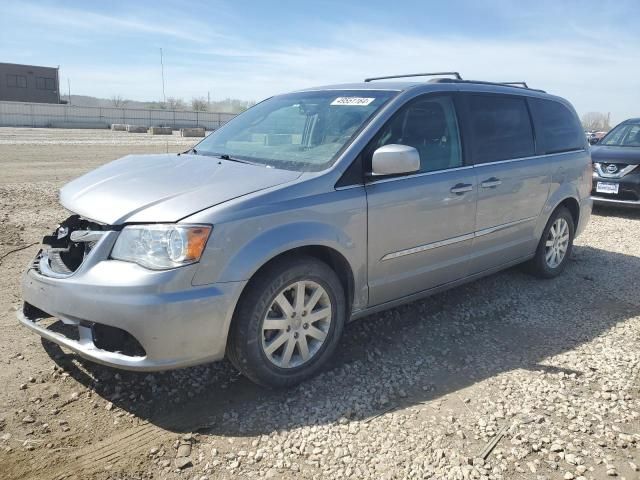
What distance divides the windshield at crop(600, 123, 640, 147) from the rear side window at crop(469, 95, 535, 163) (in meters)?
6.45

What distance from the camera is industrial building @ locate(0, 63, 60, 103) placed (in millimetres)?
67500

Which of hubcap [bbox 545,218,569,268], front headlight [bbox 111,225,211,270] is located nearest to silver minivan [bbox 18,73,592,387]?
front headlight [bbox 111,225,211,270]

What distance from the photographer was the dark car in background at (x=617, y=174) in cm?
925

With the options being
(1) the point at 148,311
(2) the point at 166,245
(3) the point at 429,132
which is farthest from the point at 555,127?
(1) the point at 148,311

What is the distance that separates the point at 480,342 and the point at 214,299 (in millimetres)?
2237

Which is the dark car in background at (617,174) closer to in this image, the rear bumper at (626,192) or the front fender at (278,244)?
the rear bumper at (626,192)

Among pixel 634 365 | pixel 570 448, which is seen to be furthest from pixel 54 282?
pixel 634 365

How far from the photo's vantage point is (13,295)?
4.57m

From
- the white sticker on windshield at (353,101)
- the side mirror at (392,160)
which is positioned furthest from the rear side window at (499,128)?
the side mirror at (392,160)

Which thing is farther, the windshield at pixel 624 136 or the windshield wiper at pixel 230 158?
the windshield at pixel 624 136

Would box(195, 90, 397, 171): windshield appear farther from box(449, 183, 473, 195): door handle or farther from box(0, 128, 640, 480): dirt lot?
box(0, 128, 640, 480): dirt lot

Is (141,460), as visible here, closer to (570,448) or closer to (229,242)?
(229,242)

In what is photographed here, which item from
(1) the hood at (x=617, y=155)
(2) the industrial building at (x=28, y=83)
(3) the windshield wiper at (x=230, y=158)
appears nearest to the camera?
(3) the windshield wiper at (x=230, y=158)

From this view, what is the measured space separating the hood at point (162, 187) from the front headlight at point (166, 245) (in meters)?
0.07
